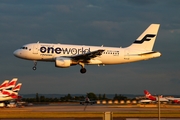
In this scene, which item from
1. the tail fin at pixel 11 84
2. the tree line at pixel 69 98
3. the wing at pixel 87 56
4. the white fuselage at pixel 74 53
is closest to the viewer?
the wing at pixel 87 56

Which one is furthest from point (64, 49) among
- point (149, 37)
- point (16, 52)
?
point (149, 37)

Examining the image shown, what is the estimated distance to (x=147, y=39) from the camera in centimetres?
7244

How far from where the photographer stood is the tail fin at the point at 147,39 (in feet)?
234

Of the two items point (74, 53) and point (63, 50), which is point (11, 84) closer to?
point (63, 50)

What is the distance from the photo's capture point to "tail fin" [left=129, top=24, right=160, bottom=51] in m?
71.2

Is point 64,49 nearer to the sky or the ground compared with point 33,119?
nearer to the sky

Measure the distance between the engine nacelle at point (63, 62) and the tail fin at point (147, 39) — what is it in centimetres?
1255

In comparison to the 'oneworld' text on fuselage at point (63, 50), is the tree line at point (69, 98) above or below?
below

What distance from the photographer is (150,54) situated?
67.3 meters

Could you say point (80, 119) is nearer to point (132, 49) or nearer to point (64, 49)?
point (64, 49)

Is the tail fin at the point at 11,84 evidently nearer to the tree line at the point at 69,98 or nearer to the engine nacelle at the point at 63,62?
the tree line at the point at 69,98

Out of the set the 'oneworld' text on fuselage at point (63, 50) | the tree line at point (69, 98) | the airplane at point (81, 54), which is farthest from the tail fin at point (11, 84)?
the 'oneworld' text on fuselage at point (63, 50)

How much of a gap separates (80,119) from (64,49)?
21.8m

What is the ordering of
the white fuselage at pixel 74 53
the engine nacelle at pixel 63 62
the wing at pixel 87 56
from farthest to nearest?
the white fuselage at pixel 74 53
the wing at pixel 87 56
the engine nacelle at pixel 63 62
